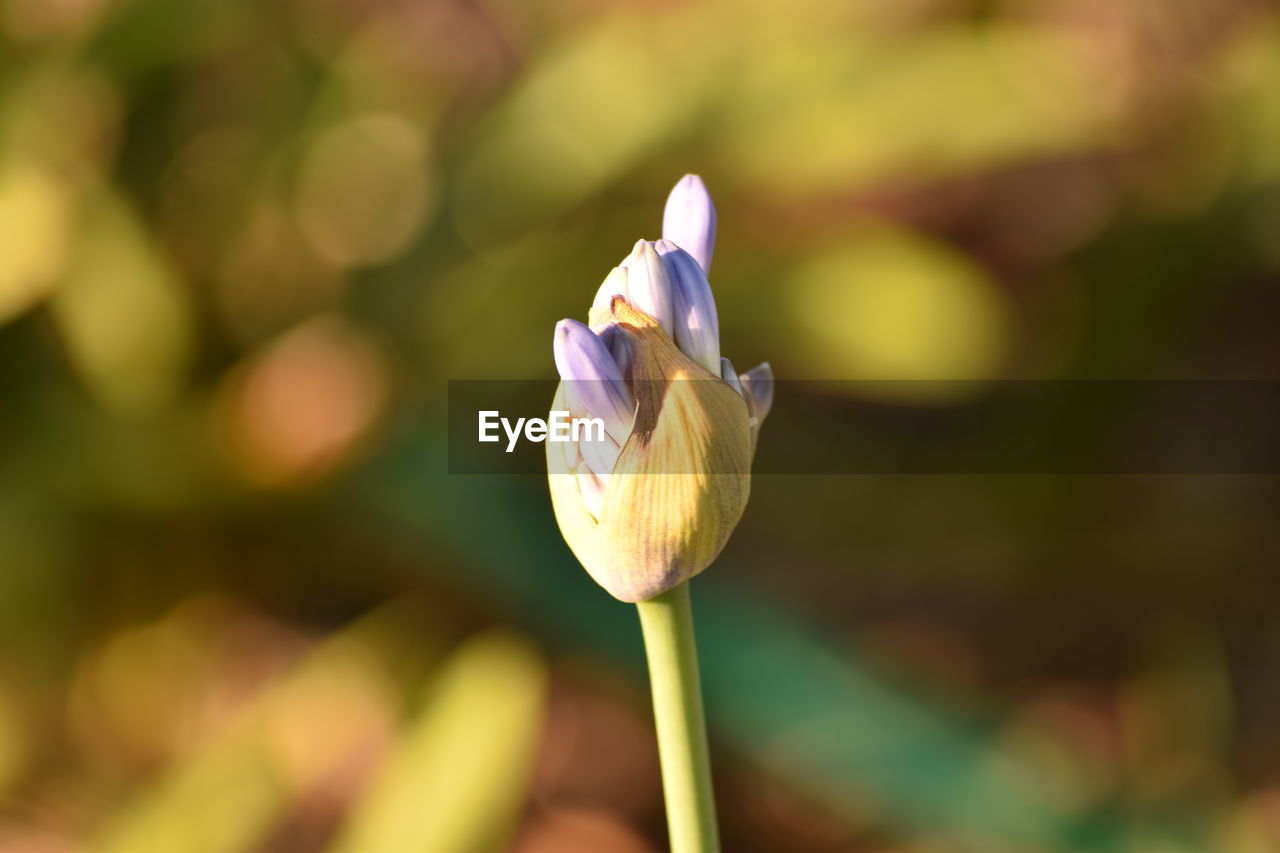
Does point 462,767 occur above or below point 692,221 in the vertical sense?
below

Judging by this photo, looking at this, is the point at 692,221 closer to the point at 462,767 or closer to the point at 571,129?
the point at 462,767

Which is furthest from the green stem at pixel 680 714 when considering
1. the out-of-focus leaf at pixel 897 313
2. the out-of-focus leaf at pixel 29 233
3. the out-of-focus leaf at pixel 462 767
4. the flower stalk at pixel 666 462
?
the out-of-focus leaf at pixel 29 233

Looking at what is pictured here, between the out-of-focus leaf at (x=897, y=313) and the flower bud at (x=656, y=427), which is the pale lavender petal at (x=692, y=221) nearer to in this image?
the flower bud at (x=656, y=427)

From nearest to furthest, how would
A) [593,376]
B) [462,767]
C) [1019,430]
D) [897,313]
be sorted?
[593,376] < [462,767] < [897,313] < [1019,430]

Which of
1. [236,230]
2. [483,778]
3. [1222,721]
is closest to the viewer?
[483,778]

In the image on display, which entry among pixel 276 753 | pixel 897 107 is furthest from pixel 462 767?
pixel 897 107

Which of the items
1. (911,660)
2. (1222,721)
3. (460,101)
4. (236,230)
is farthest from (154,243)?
(1222,721)

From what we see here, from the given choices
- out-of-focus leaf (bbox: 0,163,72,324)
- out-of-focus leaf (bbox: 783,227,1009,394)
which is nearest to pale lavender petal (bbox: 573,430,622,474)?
out-of-focus leaf (bbox: 783,227,1009,394)

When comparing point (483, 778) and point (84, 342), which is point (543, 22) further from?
point (483, 778)
